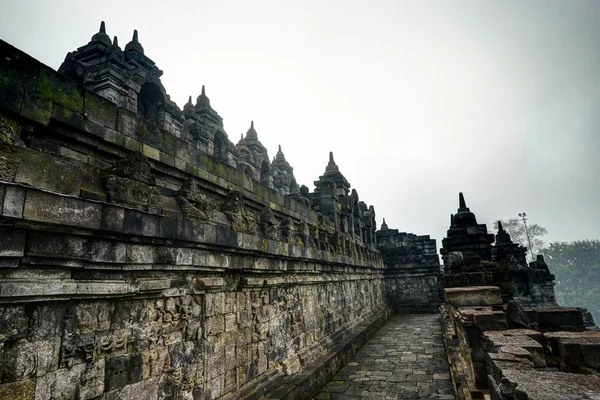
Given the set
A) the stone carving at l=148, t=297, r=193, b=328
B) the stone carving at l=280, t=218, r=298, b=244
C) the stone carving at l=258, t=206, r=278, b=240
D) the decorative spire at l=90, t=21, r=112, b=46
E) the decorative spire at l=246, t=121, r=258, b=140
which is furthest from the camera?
the decorative spire at l=246, t=121, r=258, b=140

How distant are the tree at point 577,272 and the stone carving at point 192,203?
2630 inches

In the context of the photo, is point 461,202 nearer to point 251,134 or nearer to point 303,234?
point 303,234

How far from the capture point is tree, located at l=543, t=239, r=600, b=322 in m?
53.5

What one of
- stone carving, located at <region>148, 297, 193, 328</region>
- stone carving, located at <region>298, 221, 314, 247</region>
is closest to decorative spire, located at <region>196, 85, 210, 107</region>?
stone carving, located at <region>298, 221, 314, 247</region>

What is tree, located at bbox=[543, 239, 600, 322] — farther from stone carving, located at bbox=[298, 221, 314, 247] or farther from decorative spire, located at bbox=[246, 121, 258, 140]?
stone carving, located at bbox=[298, 221, 314, 247]

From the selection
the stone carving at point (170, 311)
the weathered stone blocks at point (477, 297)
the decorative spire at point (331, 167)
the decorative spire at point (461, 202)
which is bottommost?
the weathered stone blocks at point (477, 297)

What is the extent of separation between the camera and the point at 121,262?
3.26 metres

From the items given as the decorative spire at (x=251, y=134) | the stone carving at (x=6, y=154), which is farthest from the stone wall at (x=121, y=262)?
the decorative spire at (x=251, y=134)

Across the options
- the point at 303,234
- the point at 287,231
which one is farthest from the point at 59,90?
the point at 303,234

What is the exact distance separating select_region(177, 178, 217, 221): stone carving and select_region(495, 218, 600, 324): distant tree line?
189ft

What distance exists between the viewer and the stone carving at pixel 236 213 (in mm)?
5285

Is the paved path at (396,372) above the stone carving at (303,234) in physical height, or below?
below

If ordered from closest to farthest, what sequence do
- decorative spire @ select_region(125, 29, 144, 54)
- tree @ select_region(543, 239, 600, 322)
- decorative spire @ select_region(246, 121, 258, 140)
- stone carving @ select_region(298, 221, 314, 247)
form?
stone carving @ select_region(298, 221, 314, 247)
decorative spire @ select_region(125, 29, 144, 54)
decorative spire @ select_region(246, 121, 258, 140)
tree @ select_region(543, 239, 600, 322)

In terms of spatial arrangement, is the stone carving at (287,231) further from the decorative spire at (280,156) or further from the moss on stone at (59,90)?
the decorative spire at (280,156)
